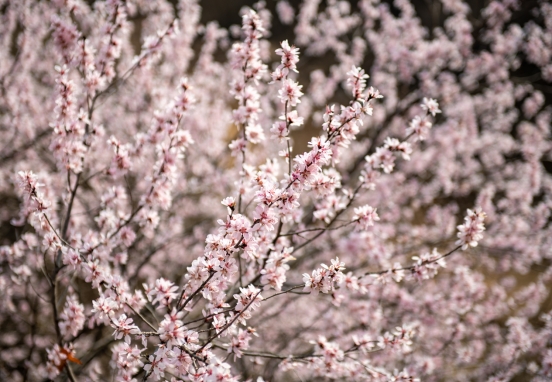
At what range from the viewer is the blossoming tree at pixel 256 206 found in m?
2.36

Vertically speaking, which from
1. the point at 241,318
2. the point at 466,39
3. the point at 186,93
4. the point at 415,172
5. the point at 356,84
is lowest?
the point at 241,318

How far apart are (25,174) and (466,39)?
6.85 m

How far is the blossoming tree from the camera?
2363 mm

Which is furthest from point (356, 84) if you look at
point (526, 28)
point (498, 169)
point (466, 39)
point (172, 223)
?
point (498, 169)

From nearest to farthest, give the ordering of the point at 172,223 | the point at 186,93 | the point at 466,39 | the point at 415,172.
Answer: the point at 186,93
the point at 172,223
the point at 466,39
the point at 415,172

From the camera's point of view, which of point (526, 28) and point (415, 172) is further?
point (415, 172)

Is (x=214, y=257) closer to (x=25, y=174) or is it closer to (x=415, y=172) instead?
(x=25, y=174)

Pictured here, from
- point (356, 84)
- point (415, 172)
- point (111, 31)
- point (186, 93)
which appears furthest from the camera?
point (415, 172)

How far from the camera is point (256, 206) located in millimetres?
2059

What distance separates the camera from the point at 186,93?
2893 millimetres

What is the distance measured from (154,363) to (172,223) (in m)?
3.73

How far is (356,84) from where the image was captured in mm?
Result: 2451

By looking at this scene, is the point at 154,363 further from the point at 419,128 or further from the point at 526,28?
the point at 526,28

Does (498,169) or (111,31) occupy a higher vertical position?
(498,169)
